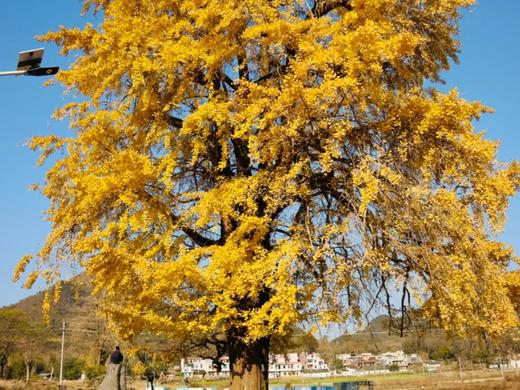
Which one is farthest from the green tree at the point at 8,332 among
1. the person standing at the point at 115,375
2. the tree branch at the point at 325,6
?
the tree branch at the point at 325,6

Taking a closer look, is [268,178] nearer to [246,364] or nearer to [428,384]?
[246,364]

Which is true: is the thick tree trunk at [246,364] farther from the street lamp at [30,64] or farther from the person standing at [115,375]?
the street lamp at [30,64]

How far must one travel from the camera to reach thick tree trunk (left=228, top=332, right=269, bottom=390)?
366 inches

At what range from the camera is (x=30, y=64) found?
7.41 metres

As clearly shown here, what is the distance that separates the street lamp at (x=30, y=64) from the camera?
734 centimetres

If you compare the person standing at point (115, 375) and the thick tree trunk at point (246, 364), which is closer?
the person standing at point (115, 375)

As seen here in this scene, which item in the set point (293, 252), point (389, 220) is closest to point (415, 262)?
point (389, 220)

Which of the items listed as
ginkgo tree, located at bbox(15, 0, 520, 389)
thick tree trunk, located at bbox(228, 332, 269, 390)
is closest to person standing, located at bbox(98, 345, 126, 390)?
ginkgo tree, located at bbox(15, 0, 520, 389)

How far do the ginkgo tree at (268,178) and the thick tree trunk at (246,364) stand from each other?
3 cm

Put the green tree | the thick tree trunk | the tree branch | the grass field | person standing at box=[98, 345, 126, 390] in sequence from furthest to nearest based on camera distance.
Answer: the green tree, the grass field, the tree branch, the thick tree trunk, person standing at box=[98, 345, 126, 390]

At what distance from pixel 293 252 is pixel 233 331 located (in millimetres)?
2018

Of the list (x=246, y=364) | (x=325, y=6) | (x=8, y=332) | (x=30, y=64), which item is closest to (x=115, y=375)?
(x=246, y=364)

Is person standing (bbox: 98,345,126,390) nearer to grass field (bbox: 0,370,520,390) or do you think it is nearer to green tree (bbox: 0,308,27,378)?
grass field (bbox: 0,370,520,390)

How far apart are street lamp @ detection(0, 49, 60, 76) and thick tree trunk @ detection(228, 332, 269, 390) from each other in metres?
5.03
